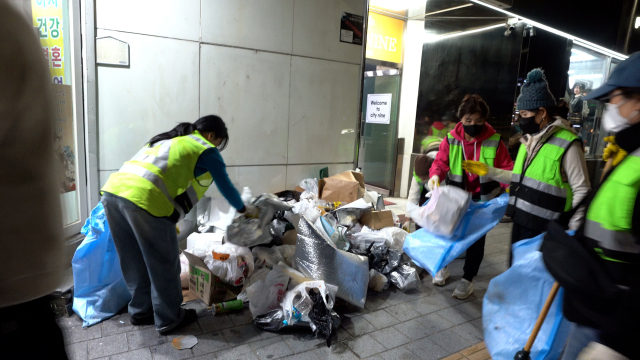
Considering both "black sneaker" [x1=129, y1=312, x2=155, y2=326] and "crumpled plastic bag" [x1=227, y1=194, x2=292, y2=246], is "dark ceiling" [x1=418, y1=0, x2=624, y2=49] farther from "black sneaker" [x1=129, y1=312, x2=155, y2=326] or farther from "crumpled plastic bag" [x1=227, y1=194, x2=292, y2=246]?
"black sneaker" [x1=129, y1=312, x2=155, y2=326]

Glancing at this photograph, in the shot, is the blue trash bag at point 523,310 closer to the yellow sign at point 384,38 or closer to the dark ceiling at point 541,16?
the yellow sign at point 384,38

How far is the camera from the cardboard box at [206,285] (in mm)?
3186

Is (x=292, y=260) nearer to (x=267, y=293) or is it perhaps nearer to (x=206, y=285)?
(x=267, y=293)

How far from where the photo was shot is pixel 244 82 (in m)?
4.34

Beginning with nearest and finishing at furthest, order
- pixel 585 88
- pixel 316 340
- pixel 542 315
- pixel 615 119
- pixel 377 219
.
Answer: pixel 615 119, pixel 542 315, pixel 316 340, pixel 377 219, pixel 585 88

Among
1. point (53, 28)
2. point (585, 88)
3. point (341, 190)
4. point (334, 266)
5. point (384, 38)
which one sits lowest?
point (334, 266)

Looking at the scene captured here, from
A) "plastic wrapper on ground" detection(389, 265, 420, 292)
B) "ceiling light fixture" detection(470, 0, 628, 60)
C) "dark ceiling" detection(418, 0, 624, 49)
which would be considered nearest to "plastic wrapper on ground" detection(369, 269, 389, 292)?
"plastic wrapper on ground" detection(389, 265, 420, 292)

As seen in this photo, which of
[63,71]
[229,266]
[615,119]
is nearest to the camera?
[615,119]

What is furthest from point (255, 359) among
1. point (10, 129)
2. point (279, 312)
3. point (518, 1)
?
point (518, 1)

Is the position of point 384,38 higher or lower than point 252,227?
higher

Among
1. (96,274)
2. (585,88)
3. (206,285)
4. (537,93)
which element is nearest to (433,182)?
(537,93)

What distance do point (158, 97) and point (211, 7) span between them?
43.0 inches

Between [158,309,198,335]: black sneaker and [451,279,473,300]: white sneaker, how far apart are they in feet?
7.72

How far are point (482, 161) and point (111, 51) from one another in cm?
355
